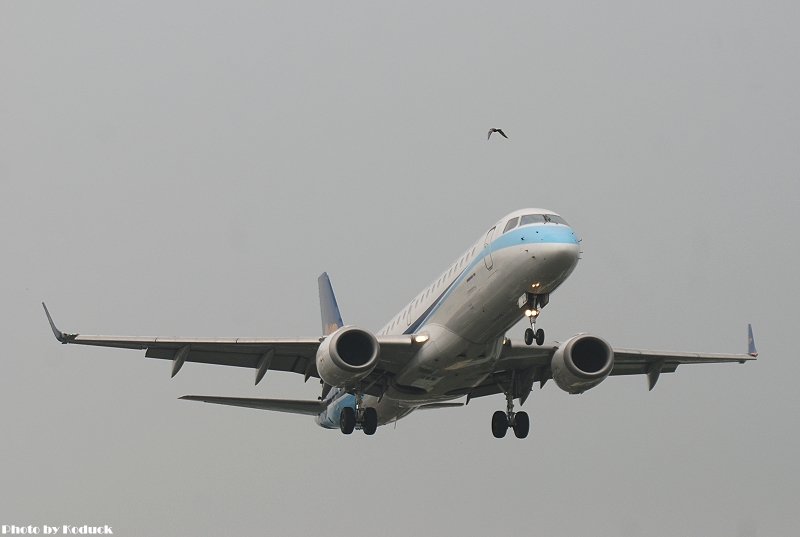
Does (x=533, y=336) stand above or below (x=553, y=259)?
below

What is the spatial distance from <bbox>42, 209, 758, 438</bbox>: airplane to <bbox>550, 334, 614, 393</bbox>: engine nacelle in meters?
0.03

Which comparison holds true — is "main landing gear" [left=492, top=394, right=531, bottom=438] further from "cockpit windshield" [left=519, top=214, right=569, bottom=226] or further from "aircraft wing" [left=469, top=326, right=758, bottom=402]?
"cockpit windshield" [left=519, top=214, right=569, bottom=226]

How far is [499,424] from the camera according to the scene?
40.1 m

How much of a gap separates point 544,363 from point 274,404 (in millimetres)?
9270

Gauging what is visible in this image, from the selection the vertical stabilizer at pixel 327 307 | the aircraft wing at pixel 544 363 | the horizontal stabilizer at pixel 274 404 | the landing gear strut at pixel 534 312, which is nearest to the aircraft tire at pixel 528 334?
the landing gear strut at pixel 534 312

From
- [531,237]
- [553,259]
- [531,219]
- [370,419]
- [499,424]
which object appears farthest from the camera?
[499,424]

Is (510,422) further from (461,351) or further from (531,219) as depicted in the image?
(531,219)

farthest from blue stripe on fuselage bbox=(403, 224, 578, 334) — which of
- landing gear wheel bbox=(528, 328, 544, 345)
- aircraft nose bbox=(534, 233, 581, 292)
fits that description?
landing gear wheel bbox=(528, 328, 544, 345)

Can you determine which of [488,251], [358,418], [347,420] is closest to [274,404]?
[347,420]

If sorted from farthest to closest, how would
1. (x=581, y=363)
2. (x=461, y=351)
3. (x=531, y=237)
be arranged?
(x=581, y=363) < (x=461, y=351) < (x=531, y=237)

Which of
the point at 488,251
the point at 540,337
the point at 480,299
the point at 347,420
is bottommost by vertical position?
the point at 540,337

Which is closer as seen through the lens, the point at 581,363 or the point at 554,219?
the point at 554,219

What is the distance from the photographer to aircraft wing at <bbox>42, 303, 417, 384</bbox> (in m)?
36.1

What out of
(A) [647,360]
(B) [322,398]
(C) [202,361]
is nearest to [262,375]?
(C) [202,361]
